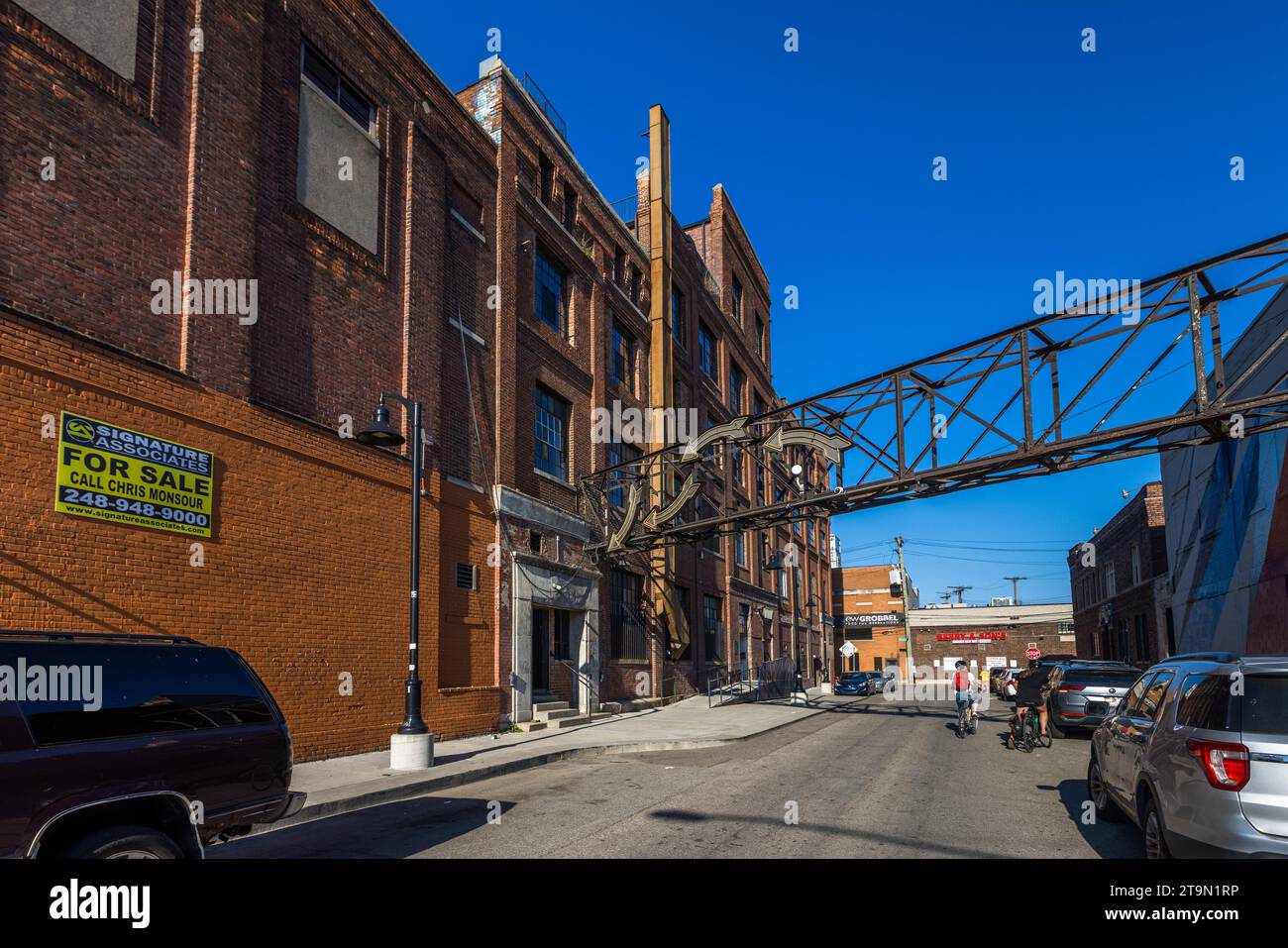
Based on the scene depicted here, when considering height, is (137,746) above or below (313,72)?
below

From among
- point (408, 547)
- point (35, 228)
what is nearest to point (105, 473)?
point (35, 228)

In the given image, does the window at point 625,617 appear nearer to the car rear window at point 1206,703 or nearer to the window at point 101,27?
the window at point 101,27

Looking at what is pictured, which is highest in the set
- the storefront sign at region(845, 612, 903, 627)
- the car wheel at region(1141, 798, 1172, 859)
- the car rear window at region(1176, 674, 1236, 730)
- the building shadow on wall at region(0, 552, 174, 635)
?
the building shadow on wall at region(0, 552, 174, 635)

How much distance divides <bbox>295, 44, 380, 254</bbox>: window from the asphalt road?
10084mm

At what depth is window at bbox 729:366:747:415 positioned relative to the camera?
1609 inches

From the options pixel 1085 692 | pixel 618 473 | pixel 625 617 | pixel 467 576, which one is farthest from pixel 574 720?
pixel 1085 692

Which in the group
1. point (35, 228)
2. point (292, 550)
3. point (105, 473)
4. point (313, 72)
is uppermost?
point (313, 72)

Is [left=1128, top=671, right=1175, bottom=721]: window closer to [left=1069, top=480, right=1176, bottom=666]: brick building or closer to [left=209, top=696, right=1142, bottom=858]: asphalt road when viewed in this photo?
[left=209, top=696, right=1142, bottom=858]: asphalt road

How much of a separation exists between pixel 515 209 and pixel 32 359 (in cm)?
1334

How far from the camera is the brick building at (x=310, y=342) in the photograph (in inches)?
405

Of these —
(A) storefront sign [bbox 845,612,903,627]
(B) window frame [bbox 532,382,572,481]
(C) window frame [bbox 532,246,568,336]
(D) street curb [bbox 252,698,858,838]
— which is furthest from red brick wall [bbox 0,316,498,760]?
(A) storefront sign [bbox 845,612,903,627]

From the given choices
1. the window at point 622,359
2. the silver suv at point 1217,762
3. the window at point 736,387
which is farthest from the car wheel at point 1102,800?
the window at point 736,387
